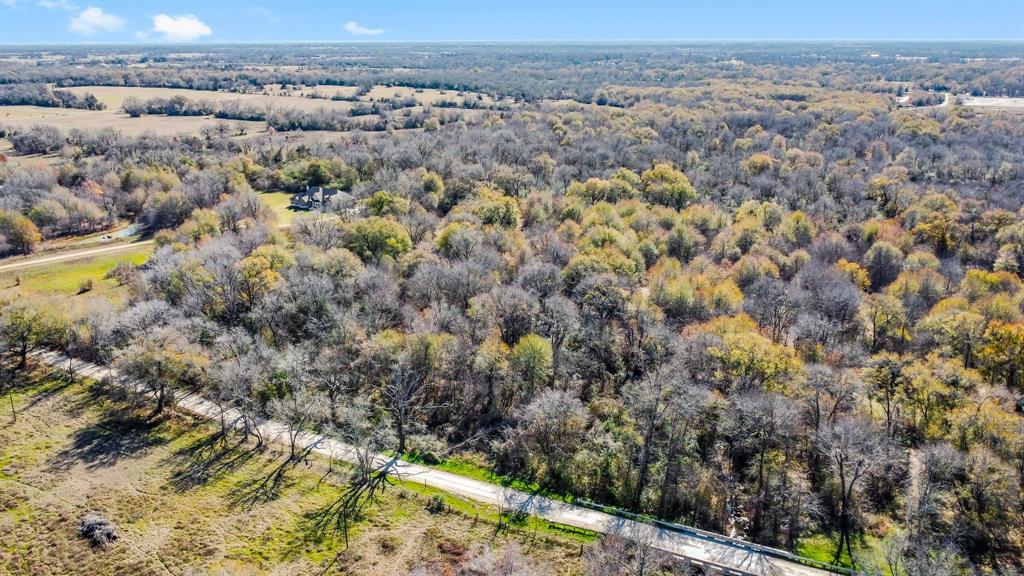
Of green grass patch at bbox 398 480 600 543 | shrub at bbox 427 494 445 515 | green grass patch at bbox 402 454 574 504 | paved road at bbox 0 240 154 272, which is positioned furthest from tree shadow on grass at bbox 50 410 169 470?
paved road at bbox 0 240 154 272

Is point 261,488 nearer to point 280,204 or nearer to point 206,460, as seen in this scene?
point 206,460

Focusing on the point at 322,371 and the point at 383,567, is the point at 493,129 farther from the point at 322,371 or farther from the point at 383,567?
the point at 383,567

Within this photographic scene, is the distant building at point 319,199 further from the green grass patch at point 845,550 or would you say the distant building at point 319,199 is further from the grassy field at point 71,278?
the green grass patch at point 845,550

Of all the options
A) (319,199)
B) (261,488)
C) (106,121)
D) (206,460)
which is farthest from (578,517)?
(106,121)

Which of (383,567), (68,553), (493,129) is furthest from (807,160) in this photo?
(68,553)

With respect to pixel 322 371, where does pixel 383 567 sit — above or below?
below

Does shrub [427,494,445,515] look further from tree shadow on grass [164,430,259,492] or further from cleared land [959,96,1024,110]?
cleared land [959,96,1024,110]

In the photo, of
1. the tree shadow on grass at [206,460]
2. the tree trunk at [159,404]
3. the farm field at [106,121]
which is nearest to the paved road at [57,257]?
the tree trunk at [159,404]

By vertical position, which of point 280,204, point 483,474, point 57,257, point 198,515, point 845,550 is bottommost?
point 845,550
